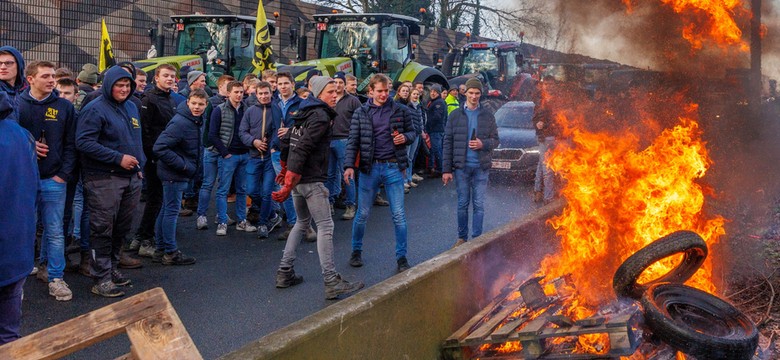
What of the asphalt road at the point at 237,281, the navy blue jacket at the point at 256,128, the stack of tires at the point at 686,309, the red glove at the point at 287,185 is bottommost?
the asphalt road at the point at 237,281

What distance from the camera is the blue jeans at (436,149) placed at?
14.0 meters

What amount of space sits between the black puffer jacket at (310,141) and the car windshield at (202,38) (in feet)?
34.8

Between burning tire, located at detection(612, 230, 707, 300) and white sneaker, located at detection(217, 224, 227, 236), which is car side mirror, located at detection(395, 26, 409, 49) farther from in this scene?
burning tire, located at detection(612, 230, 707, 300)

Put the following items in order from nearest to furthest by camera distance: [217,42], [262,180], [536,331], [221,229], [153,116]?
[536,331] < [153,116] < [221,229] < [262,180] < [217,42]

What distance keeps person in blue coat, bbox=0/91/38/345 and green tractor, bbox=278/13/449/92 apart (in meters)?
12.2

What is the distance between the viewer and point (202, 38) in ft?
53.1

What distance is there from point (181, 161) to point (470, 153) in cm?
338

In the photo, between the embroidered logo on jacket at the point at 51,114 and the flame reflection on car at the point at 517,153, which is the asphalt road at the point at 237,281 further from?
the flame reflection on car at the point at 517,153

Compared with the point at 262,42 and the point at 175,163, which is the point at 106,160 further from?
the point at 262,42

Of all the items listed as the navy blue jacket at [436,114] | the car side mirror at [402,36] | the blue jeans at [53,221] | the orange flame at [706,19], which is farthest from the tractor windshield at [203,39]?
the orange flame at [706,19]

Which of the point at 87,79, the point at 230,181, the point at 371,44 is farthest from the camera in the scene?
the point at 371,44

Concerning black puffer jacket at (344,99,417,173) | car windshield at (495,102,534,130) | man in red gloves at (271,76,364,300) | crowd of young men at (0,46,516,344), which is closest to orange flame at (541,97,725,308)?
crowd of young men at (0,46,516,344)

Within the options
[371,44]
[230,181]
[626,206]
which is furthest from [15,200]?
[371,44]

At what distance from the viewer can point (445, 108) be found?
45.6 feet
